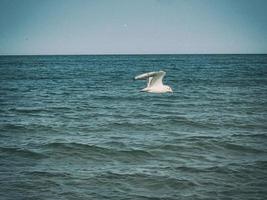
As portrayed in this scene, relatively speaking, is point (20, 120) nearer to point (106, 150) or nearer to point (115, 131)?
point (115, 131)

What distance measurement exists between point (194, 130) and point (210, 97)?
12681 mm

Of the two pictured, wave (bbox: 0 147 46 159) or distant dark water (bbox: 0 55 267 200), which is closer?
distant dark water (bbox: 0 55 267 200)

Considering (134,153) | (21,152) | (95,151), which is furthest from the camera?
(95,151)

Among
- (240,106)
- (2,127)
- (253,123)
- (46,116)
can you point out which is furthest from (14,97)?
(253,123)

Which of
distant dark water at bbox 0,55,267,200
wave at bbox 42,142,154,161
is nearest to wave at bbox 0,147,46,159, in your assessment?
distant dark water at bbox 0,55,267,200

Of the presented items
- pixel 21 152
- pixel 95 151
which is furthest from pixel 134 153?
pixel 21 152

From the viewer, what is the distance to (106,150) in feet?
42.0

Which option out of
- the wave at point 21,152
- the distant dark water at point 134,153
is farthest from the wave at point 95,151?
the wave at point 21,152

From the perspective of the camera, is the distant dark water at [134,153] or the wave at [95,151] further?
the wave at [95,151]

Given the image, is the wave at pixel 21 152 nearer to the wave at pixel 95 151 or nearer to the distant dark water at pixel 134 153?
the distant dark water at pixel 134 153

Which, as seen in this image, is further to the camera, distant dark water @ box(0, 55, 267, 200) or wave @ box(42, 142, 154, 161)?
wave @ box(42, 142, 154, 161)

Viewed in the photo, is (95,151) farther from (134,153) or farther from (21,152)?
(21,152)

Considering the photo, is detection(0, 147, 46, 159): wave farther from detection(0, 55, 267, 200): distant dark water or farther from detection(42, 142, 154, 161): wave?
detection(42, 142, 154, 161): wave

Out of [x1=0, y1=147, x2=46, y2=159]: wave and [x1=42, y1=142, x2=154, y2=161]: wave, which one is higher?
[x1=42, y1=142, x2=154, y2=161]: wave
